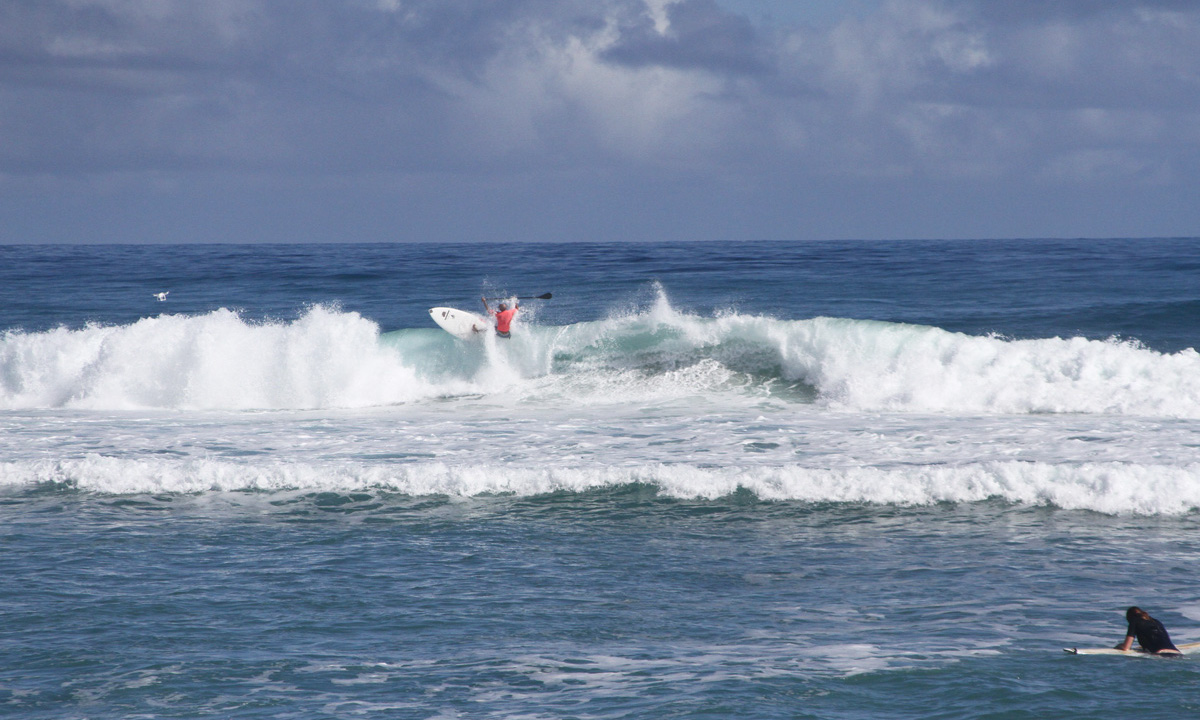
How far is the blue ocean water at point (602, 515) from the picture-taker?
24.9 ft

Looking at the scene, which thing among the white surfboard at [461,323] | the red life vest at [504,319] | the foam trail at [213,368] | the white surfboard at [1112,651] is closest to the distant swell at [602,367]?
the foam trail at [213,368]

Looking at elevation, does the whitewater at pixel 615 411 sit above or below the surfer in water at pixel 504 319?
below

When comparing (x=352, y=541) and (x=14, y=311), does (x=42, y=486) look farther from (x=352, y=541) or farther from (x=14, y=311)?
(x=14, y=311)

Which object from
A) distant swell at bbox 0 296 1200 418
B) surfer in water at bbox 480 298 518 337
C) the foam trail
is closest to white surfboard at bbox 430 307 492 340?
distant swell at bbox 0 296 1200 418

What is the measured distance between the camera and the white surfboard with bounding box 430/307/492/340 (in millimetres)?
23984

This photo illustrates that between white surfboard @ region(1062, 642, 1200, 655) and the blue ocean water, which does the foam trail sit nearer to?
the blue ocean water

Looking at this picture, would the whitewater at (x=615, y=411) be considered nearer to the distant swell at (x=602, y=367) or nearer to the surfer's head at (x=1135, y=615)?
the distant swell at (x=602, y=367)

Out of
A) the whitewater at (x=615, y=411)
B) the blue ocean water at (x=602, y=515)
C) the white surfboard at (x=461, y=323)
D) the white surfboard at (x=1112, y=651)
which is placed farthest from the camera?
the white surfboard at (x=461, y=323)

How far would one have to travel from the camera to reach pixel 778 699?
7117 mm

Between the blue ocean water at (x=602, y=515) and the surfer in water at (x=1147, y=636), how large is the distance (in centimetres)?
13

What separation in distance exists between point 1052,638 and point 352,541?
713 cm

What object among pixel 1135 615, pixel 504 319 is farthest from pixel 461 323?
pixel 1135 615

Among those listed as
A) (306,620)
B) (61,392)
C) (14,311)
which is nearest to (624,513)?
(306,620)

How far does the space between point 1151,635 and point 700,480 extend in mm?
6509
